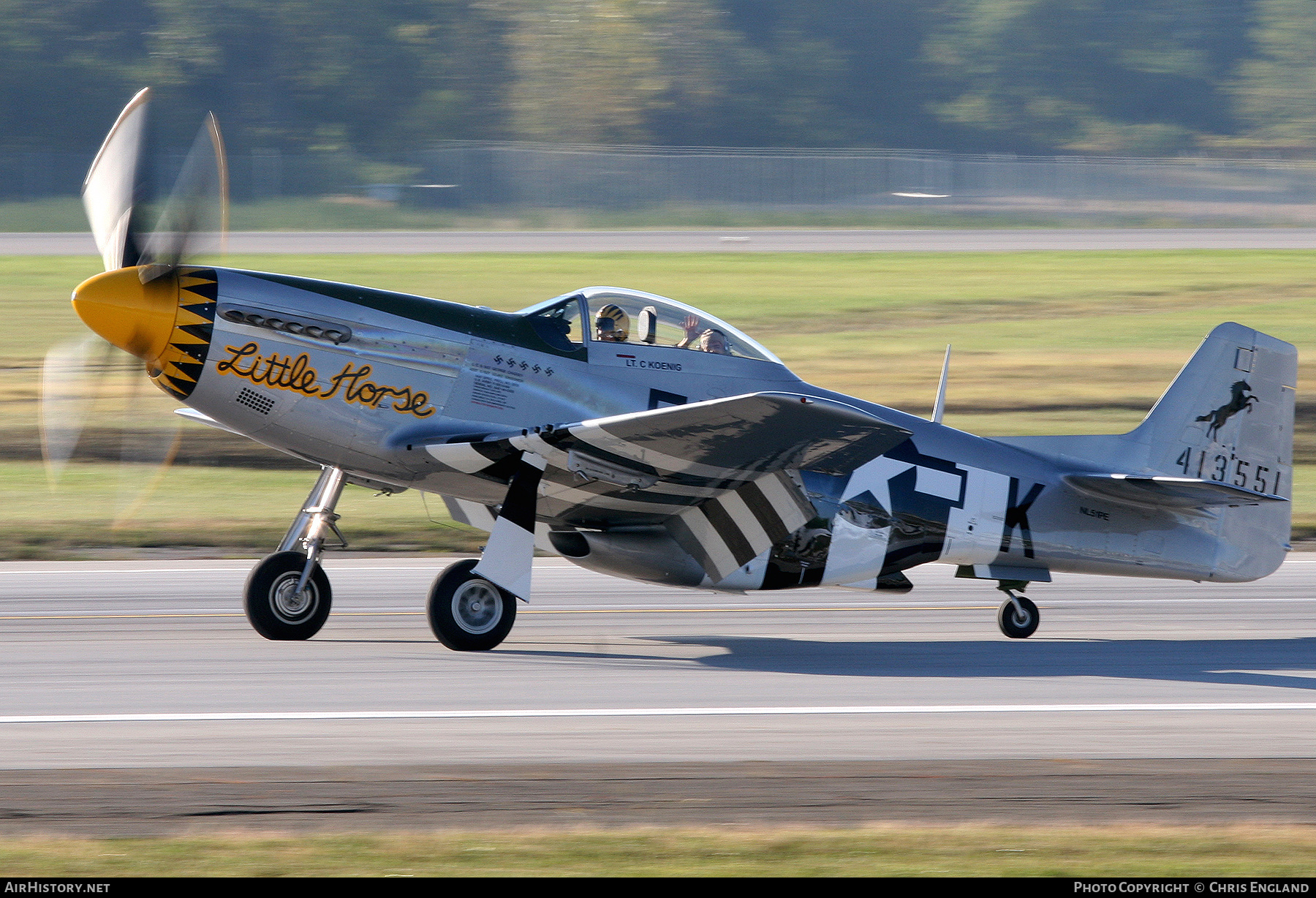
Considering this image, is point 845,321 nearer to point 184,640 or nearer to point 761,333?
point 761,333

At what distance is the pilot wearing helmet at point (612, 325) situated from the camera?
35.0 feet

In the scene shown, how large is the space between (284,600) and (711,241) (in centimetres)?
3091

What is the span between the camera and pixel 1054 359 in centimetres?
2706

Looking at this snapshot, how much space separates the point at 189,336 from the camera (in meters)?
9.66

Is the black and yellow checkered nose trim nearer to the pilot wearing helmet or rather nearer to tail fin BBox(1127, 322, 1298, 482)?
the pilot wearing helmet

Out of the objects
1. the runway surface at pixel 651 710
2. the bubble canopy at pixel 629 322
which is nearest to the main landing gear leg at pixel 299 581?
the runway surface at pixel 651 710

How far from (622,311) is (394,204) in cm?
3802

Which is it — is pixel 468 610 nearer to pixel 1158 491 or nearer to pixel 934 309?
pixel 1158 491

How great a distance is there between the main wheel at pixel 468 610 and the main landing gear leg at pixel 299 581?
98cm

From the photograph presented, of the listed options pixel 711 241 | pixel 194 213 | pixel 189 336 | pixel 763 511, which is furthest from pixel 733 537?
pixel 711 241

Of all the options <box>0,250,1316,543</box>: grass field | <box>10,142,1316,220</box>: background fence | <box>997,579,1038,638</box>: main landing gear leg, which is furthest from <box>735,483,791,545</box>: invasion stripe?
<box>10,142,1316,220</box>: background fence

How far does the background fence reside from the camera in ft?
155

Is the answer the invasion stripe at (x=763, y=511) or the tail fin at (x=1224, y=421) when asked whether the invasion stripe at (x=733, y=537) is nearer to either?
the invasion stripe at (x=763, y=511)
